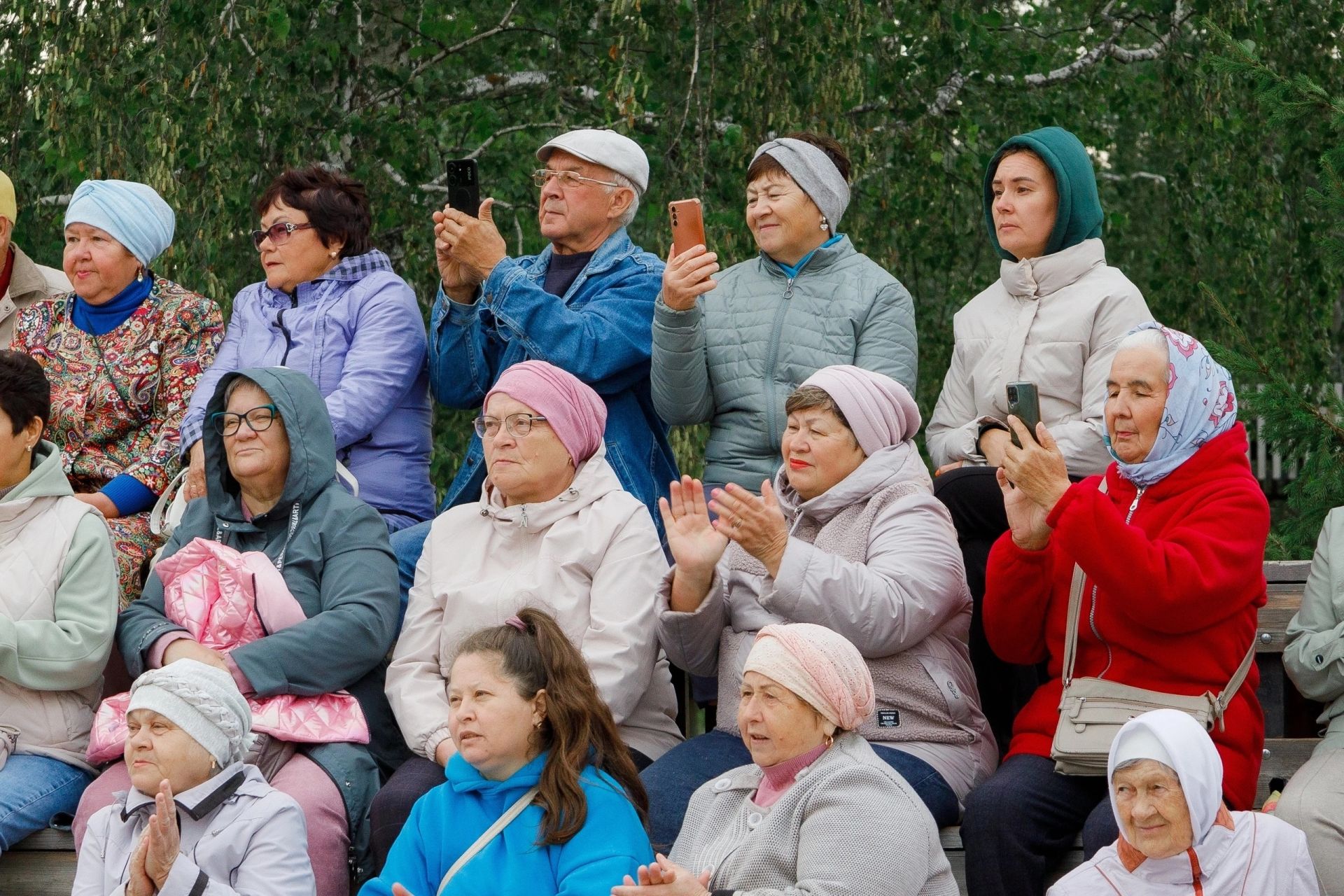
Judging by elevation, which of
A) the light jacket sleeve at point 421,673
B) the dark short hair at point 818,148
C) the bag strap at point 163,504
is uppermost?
the dark short hair at point 818,148

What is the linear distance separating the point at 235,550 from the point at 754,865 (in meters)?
1.75

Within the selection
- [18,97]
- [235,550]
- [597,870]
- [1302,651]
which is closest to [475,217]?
[235,550]

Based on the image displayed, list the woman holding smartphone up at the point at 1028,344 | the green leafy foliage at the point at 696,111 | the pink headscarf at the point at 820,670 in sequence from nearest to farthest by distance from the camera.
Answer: the pink headscarf at the point at 820,670, the woman holding smartphone up at the point at 1028,344, the green leafy foliage at the point at 696,111

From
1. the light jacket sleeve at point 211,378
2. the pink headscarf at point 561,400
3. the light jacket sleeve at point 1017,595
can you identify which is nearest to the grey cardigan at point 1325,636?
the light jacket sleeve at point 1017,595

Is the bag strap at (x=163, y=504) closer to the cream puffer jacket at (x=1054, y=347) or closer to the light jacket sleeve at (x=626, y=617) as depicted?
the light jacket sleeve at (x=626, y=617)

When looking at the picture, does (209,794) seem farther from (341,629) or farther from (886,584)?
(886,584)

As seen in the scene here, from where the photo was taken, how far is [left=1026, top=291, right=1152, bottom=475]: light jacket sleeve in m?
4.98

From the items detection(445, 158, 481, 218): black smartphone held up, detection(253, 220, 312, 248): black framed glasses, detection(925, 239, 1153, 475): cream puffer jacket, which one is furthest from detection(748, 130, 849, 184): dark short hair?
detection(253, 220, 312, 248): black framed glasses

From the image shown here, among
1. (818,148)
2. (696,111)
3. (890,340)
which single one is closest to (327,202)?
(818,148)

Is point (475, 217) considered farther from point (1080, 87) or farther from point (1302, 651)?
point (1080, 87)

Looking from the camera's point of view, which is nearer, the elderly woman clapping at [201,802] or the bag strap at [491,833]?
the bag strap at [491,833]

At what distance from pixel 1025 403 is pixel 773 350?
1221 millimetres

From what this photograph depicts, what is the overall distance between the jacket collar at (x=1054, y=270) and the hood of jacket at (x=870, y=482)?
79cm

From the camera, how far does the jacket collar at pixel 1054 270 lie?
17.1 feet
